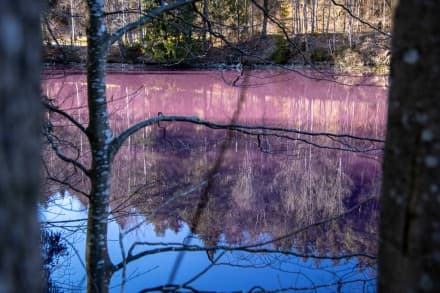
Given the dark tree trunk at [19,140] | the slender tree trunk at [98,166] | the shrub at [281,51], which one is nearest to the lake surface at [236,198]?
the slender tree trunk at [98,166]

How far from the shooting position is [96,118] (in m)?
1.78

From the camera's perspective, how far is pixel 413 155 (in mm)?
716

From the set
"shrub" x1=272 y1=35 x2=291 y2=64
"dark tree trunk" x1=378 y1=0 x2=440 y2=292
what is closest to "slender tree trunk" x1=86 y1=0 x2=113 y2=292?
"dark tree trunk" x1=378 y1=0 x2=440 y2=292

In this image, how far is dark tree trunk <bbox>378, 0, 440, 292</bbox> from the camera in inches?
26.9

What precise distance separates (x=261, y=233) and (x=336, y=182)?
1930 mm

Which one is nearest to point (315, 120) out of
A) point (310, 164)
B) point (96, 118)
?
point (310, 164)

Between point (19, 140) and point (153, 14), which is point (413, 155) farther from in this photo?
point (153, 14)

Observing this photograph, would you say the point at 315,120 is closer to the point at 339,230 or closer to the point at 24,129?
the point at 339,230

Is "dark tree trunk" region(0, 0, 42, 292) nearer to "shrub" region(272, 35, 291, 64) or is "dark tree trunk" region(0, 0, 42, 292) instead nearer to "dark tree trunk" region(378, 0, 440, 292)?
"dark tree trunk" region(378, 0, 440, 292)

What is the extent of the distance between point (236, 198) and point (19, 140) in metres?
5.58

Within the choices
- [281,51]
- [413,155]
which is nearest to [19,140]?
[413,155]

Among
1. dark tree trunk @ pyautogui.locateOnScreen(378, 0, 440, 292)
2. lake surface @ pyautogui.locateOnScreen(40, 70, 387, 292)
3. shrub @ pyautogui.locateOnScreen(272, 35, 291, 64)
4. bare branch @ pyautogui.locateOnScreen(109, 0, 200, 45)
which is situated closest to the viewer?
dark tree trunk @ pyautogui.locateOnScreen(378, 0, 440, 292)

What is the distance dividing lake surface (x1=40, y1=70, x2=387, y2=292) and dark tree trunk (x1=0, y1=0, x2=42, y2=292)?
1121 millimetres

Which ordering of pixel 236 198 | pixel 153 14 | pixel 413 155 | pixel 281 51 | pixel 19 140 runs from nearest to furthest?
pixel 19 140
pixel 413 155
pixel 153 14
pixel 236 198
pixel 281 51
